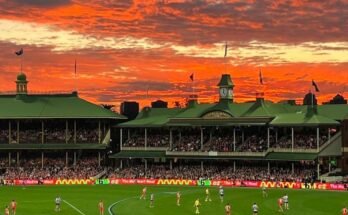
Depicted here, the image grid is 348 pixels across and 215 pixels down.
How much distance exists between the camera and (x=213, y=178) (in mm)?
101875

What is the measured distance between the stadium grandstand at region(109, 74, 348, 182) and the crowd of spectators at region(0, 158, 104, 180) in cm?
442

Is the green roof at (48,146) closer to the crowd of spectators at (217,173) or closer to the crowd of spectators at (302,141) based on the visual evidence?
the crowd of spectators at (217,173)

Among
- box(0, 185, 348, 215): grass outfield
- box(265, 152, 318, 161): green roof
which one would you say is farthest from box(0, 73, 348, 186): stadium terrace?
box(0, 185, 348, 215): grass outfield

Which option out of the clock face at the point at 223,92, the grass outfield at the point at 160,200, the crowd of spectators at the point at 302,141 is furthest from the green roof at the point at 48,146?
the crowd of spectators at the point at 302,141

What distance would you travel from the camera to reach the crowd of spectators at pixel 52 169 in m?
110

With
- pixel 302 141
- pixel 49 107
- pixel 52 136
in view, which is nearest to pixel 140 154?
pixel 52 136

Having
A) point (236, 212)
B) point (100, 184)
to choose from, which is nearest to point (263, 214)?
point (236, 212)

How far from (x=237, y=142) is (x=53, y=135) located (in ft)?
106

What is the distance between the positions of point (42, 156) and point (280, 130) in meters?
40.4

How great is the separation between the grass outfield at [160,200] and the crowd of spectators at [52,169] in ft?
38.5

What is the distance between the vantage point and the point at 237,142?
112 metres

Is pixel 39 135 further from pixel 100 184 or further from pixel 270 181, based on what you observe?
pixel 270 181

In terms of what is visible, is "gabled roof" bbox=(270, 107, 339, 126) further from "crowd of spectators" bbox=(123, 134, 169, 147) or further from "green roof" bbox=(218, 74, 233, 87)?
"crowd of spectators" bbox=(123, 134, 169, 147)

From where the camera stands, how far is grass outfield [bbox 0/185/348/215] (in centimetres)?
6625
